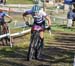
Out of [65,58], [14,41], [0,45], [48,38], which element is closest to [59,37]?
[48,38]

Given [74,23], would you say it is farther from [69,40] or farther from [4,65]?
[4,65]

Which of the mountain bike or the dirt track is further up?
the mountain bike

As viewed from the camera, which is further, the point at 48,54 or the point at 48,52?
the point at 48,52

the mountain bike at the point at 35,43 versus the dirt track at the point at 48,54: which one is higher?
the mountain bike at the point at 35,43

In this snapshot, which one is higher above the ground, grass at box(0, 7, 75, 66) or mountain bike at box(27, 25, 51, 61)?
mountain bike at box(27, 25, 51, 61)

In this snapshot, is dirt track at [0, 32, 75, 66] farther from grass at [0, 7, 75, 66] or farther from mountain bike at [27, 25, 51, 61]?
mountain bike at [27, 25, 51, 61]

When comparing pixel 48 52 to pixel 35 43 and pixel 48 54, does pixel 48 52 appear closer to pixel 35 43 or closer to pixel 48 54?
pixel 48 54

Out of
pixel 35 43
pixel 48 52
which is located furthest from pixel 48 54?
pixel 35 43

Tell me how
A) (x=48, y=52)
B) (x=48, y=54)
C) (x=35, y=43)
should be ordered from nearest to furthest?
(x=35, y=43), (x=48, y=54), (x=48, y=52)

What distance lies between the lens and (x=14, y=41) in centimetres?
1553

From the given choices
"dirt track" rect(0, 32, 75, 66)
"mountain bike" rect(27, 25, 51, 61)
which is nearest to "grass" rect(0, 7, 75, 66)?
"dirt track" rect(0, 32, 75, 66)

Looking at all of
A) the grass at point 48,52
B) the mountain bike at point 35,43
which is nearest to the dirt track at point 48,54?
the grass at point 48,52

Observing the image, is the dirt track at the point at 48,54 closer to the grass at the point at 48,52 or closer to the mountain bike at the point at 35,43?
the grass at the point at 48,52

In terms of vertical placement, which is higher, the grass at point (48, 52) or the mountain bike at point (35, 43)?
the mountain bike at point (35, 43)
